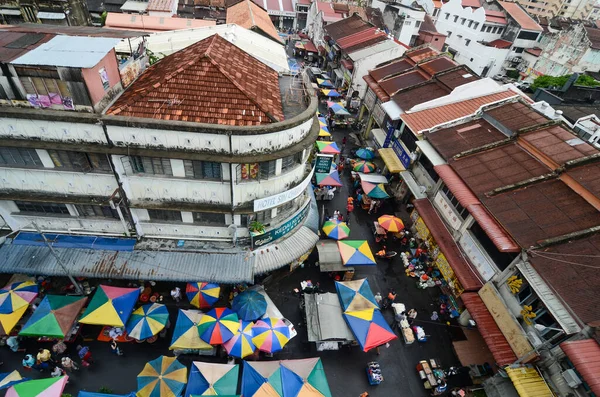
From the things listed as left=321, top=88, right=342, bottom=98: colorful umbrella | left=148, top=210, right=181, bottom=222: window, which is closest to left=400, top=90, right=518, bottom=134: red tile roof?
left=321, top=88, right=342, bottom=98: colorful umbrella

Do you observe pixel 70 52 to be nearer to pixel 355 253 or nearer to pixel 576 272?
pixel 355 253

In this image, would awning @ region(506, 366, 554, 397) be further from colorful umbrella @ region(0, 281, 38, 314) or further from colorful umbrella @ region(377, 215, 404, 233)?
colorful umbrella @ region(0, 281, 38, 314)

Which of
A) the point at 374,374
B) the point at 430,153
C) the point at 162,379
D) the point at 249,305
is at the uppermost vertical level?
the point at 430,153

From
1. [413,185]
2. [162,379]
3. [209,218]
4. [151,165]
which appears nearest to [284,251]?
[209,218]

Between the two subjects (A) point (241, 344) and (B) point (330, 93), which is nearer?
(A) point (241, 344)

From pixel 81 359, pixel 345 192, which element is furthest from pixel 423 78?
pixel 81 359

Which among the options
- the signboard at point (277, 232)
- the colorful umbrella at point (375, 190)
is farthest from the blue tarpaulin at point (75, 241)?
the colorful umbrella at point (375, 190)

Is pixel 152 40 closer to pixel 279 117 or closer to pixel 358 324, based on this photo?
pixel 279 117

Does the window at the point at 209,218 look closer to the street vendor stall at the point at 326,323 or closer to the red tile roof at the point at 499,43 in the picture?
the street vendor stall at the point at 326,323
